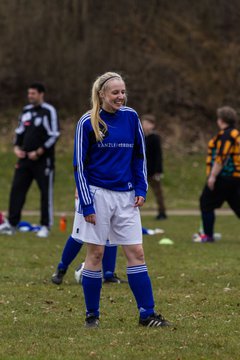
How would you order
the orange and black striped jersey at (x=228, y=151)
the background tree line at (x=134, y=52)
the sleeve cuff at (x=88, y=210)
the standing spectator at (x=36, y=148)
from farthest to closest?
the background tree line at (x=134, y=52) → the standing spectator at (x=36, y=148) → the orange and black striped jersey at (x=228, y=151) → the sleeve cuff at (x=88, y=210)

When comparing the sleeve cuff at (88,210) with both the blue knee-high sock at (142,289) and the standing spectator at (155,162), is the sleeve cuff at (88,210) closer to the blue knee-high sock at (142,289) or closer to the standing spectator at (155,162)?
the blue knee-high sock at (142,289)

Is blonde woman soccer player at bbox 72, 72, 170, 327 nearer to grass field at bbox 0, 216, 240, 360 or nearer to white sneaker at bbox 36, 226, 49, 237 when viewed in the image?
grass field at bbox 0, 216, 240, 360

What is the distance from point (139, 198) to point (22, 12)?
26.6m

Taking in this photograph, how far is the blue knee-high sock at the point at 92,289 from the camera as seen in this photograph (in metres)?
7.11

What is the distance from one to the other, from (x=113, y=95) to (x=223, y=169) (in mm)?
6686

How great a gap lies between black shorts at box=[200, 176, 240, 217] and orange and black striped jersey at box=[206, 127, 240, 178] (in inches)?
4.4

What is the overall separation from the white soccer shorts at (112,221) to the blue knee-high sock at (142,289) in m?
0.25

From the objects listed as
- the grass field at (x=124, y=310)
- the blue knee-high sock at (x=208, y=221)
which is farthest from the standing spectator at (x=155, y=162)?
the grass field at (x=124, y=310)

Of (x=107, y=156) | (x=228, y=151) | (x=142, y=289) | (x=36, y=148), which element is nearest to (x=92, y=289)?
(x=142, y=289)

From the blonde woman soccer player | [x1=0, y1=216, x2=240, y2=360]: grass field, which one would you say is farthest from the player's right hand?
[x1=0, y1=216, x2=240, y2=360]: grass field

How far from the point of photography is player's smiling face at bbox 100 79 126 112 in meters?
7.01

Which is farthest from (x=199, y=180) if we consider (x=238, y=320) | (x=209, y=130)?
(x=238, y=320)

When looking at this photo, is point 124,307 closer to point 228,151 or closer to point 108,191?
point 108,191

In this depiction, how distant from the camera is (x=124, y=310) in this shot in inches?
308
